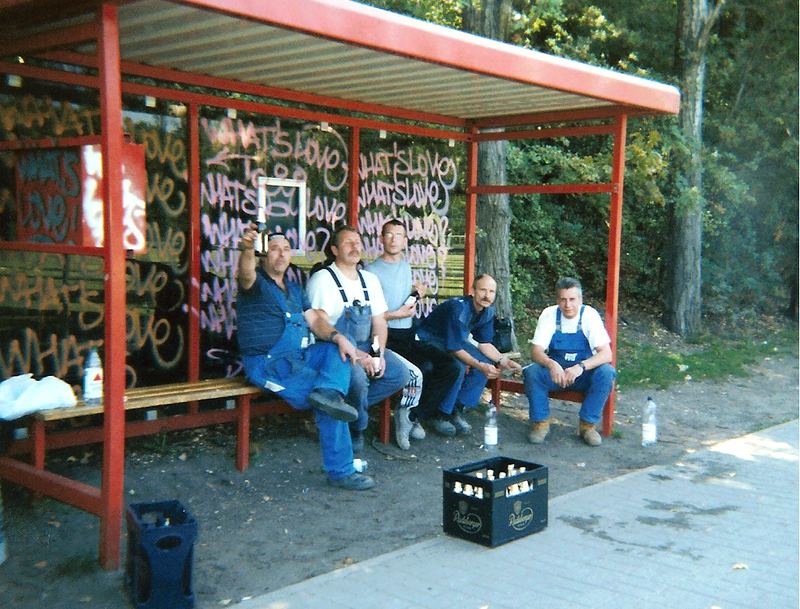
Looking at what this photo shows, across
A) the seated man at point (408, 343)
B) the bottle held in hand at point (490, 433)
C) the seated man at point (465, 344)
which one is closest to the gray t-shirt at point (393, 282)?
the seated man at point (408, 343)

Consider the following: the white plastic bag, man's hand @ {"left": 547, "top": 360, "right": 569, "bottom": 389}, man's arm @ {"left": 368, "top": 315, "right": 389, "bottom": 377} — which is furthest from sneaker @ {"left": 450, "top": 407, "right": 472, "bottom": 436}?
the white plastic bag

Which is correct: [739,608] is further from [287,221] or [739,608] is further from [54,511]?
[287,221]

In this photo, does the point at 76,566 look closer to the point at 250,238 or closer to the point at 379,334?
the point at 250,238

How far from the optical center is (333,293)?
622 centimetres

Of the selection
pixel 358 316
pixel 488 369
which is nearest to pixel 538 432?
Result: pixel 488 369

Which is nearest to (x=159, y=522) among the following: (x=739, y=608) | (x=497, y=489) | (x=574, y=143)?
(x=497, y=489)

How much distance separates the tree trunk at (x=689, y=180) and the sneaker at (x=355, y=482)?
871cm

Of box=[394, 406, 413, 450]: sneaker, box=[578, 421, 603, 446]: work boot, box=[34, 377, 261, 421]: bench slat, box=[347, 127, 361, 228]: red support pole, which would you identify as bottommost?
box=[578, 421, 603, 446]: work boot

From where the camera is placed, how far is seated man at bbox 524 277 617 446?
7.23 meters

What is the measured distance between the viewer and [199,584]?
427 cm

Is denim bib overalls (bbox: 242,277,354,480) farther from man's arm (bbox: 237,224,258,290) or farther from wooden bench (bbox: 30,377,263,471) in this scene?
wooden bench (bbox: 30,377,263,471)

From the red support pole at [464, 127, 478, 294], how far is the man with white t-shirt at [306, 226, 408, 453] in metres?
2.31

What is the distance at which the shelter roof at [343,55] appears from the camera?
441 cm

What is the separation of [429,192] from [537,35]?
7887 millimetres
